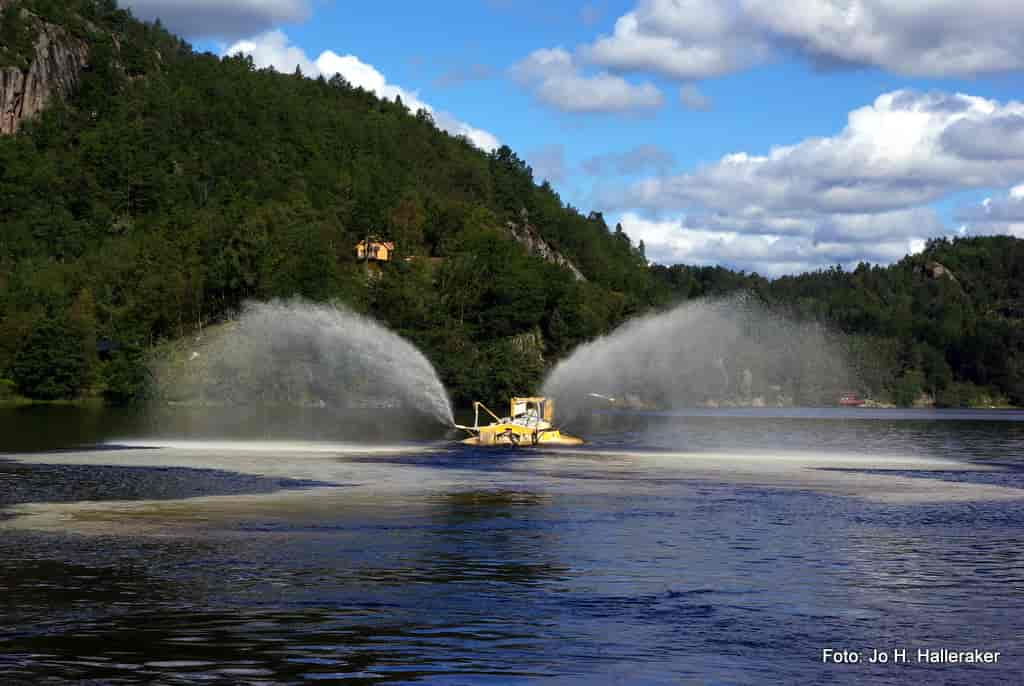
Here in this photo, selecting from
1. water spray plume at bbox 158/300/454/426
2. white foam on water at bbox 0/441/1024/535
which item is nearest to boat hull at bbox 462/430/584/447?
white foam on water at bbox 0/441/1024/535

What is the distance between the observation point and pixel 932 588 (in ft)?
116

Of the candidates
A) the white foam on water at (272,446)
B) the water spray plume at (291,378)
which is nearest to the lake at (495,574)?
the white foam on water at (272,446)

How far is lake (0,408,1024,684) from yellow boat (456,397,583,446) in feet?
80.1

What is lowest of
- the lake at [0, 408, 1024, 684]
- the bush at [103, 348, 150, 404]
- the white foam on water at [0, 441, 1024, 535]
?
the lake at [0, 408, 1024, 684]

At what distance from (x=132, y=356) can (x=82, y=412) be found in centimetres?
A: 3794

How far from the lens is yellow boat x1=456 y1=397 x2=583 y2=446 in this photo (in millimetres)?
96938

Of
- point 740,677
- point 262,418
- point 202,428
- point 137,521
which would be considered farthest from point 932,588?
point 262,418

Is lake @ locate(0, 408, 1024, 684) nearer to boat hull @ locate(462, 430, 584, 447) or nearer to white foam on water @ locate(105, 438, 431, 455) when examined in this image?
white foam on water @ locate(105, 438, 431, 455)

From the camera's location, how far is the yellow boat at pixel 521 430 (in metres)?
96.9

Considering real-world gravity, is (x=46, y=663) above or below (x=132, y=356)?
below

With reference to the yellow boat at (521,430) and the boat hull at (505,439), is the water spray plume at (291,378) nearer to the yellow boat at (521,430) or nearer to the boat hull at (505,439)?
the yellow boat at (521,430)

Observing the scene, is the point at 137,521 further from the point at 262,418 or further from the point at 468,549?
the point at 262,418

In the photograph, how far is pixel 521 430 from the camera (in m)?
97.2

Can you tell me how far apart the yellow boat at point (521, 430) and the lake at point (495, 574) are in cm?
2442
